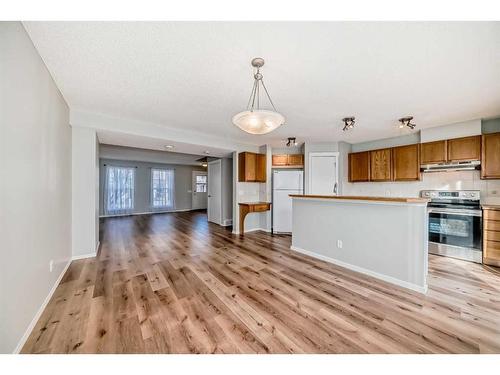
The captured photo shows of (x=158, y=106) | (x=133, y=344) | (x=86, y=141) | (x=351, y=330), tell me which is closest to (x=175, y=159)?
(x=86, y=141)

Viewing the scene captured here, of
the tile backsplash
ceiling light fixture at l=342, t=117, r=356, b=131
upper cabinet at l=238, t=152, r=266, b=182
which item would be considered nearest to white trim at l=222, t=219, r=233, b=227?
upper cabinet at l=238, t=152, r=266, b=182

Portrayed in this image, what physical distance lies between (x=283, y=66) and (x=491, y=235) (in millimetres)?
4139

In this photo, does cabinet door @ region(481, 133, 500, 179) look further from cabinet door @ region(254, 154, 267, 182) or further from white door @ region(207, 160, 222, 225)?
white door @ region(207, 160, 222, 225)

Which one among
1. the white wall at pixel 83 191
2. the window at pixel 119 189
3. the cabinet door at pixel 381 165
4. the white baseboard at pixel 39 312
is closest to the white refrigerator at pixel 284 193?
the cabinet door at pixel 381 165

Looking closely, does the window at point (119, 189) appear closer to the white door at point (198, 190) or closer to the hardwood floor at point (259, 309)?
the white door at point (198, 190)

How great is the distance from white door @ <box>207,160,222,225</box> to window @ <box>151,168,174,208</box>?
362 centimetres

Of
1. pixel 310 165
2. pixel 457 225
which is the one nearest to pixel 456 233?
pixel 457 225

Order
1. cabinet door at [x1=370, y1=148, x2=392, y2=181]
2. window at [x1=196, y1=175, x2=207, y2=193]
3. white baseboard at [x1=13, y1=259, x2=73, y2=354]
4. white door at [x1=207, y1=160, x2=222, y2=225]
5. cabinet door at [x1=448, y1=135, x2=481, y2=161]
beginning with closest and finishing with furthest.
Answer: white baseboard at [x1=13, y1=259, x2=73, y2=354]
cabinet door at [x1=448, y1=135, x2=481, y2=161]
cabinet door at [x1=370, y1=148, x2=392, y2=181]
white door at [x1=207, y1=160, x2=222, y2=225]
window at [x1=196, y1=175, x2=207, y2=193]

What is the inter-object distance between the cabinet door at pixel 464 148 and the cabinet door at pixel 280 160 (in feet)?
11.0

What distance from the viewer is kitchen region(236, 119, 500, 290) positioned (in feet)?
10.4

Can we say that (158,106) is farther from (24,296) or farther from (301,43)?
(24,296)

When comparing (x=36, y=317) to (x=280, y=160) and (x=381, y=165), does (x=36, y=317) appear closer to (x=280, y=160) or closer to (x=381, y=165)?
(x=280, y=160)

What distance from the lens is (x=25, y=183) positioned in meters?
1.56

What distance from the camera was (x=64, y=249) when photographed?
2.72 meters
